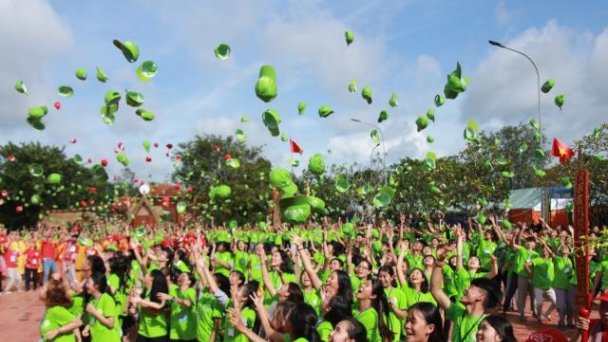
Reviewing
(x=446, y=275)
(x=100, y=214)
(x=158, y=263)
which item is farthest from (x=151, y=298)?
(x=100, y=214)

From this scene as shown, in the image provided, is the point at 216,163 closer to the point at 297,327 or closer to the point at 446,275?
the point at 446,275

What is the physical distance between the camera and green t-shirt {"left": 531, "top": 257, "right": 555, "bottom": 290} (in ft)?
28.0

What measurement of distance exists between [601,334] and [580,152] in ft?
45.5

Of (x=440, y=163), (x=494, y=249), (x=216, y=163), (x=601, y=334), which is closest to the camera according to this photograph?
(x=601, y=334)

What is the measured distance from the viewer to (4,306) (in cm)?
1199

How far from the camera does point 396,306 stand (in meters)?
4.93

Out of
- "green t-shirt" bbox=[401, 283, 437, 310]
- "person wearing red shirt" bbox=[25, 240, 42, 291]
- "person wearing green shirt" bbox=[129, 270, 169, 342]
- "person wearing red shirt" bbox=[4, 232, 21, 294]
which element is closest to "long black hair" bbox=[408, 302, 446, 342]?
"green t-shirt" bbox=[401, 283, 437, 310]

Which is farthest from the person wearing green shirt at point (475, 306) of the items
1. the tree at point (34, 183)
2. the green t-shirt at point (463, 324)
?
the tree at point (34, 183)

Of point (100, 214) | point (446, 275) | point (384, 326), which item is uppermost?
point (100, 214)

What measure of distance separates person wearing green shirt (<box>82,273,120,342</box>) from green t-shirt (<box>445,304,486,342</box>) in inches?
113

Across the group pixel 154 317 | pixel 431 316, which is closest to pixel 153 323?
pixel 154 317

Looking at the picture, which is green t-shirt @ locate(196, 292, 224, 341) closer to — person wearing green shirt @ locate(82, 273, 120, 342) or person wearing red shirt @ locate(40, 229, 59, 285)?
person wearing green shirt @ locate(82, 273, 120, 342)

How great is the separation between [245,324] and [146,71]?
3.51 metres

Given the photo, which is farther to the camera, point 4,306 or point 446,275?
point 4,306
